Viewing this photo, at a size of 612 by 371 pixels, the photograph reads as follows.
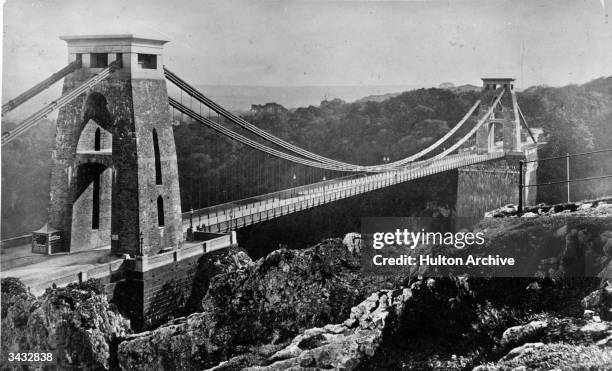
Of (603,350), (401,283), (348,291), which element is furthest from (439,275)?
(603,350)

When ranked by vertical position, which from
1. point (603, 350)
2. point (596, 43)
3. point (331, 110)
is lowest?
point (603, 350)

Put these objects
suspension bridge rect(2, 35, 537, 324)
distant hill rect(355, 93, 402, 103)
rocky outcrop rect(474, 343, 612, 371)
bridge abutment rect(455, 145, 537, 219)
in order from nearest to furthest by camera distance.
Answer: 1. rocky outcrop rect(474, 343, 612, 371)
2. suspension bridge rect(2, 35, 537, 324)
3. distant hill rect(355, 93, 402, 103)
4. bridge abutment rect(455, 145, 537, 219)

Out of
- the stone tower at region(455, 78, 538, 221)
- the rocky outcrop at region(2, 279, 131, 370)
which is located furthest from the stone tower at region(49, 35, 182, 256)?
the stone tower at region(455, 78, 538, 221)

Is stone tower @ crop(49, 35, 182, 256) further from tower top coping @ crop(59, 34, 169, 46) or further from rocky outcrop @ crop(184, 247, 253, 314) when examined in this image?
rocky outcrop @ crop(184, 247, 253, 314)

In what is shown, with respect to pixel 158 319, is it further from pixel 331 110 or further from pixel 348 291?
pixel 331 110

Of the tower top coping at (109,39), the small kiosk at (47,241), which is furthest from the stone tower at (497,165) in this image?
the small kiosk at (47,241)

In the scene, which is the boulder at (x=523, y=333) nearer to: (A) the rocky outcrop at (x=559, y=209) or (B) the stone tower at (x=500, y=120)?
(A) the rocky outcrop at (x=559, y=209)
